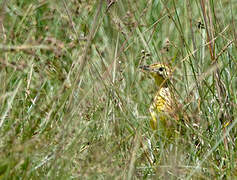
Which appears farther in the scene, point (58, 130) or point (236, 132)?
point (236, 132)

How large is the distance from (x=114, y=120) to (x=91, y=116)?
0.30 meters

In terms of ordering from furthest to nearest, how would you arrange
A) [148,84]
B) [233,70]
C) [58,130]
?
[148,84] → [233,70] → [58,130]

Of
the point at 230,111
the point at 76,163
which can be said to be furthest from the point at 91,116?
the point at 230,111

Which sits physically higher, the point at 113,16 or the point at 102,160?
the point at 113,16

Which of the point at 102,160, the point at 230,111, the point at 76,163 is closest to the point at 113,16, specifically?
the point at 230,111

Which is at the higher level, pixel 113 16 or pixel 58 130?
pixel 113 16

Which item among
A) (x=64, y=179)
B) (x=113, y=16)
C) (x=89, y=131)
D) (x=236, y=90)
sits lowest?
(x=64, y=179)

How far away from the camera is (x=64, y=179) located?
233cm

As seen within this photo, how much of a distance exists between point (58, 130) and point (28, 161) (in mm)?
235

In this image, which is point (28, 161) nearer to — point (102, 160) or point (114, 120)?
point (102, 160)

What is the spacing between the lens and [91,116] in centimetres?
333

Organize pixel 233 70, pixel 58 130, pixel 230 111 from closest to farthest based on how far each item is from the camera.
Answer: pixel 58 130, pixel 230 111, pixel 233 70

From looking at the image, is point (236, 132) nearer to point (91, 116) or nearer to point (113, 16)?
point (91, 116)

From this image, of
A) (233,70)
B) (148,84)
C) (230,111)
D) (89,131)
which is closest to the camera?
(89,131)
